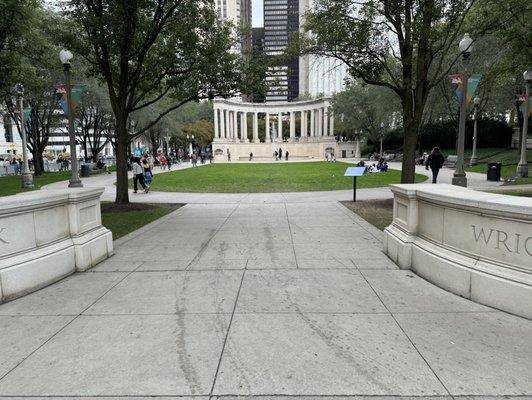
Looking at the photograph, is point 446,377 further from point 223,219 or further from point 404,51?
point 404,51

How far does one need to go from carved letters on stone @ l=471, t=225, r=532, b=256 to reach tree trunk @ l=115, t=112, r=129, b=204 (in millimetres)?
11651

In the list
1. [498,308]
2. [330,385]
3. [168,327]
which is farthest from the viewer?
[498,308]

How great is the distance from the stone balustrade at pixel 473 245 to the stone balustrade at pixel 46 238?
210 inches

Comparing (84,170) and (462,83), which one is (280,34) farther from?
(84,170)

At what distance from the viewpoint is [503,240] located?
4801 mm

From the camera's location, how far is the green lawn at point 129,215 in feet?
34.8

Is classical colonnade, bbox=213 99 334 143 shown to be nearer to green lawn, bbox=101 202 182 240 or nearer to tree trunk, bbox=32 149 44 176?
tree trunk, bbox=32 149 44 176

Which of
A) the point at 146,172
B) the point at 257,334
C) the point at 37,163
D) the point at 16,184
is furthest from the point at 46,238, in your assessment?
the point at 37,163

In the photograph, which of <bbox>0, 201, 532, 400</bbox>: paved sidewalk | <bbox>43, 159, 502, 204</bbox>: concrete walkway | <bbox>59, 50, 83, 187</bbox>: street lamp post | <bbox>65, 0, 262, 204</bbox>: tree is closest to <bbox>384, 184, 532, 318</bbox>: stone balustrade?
<bbox>0, 201, 532, 400</bbox>: paved sidewalk

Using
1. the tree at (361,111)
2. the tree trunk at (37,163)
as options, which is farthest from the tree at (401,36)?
the tree at (361,111)

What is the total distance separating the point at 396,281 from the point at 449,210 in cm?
129

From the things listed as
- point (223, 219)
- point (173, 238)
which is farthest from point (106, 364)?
point (223, 219)

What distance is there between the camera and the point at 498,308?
15.9ft

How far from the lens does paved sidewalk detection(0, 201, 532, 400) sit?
338 centimetres
